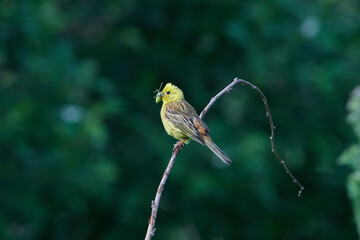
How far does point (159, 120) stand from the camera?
12.8m

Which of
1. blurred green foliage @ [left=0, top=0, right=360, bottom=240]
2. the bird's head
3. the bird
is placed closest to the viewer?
the bird

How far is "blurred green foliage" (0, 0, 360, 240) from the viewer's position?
10867 mm

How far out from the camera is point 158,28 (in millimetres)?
12609

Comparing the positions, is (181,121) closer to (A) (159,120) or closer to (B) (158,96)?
(B) (158,96)

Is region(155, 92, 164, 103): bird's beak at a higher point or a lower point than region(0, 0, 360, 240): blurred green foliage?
lower

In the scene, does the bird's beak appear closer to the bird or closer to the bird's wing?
the bird

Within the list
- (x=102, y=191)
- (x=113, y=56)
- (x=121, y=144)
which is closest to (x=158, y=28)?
(x=113, y=56)

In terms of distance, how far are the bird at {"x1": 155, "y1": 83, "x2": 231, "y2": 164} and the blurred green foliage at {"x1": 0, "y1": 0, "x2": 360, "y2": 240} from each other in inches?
181

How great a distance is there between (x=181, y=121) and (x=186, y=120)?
0.19 ft

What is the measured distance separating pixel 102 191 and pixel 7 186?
1.39m

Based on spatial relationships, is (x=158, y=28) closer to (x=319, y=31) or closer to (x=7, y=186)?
(x=319, y=31)

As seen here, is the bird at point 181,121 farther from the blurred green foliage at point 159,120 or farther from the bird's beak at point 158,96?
the blurred green foliage at point 159,120

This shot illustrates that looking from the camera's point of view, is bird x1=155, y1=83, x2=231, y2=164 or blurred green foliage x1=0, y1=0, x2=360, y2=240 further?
blurred green foliage x1=0, y1=0, x2=360, y2=240

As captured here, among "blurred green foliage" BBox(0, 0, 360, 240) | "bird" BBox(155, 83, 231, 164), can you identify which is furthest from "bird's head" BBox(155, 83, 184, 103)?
"blurred green foliage" BBox(0, 0, 360, 240)
